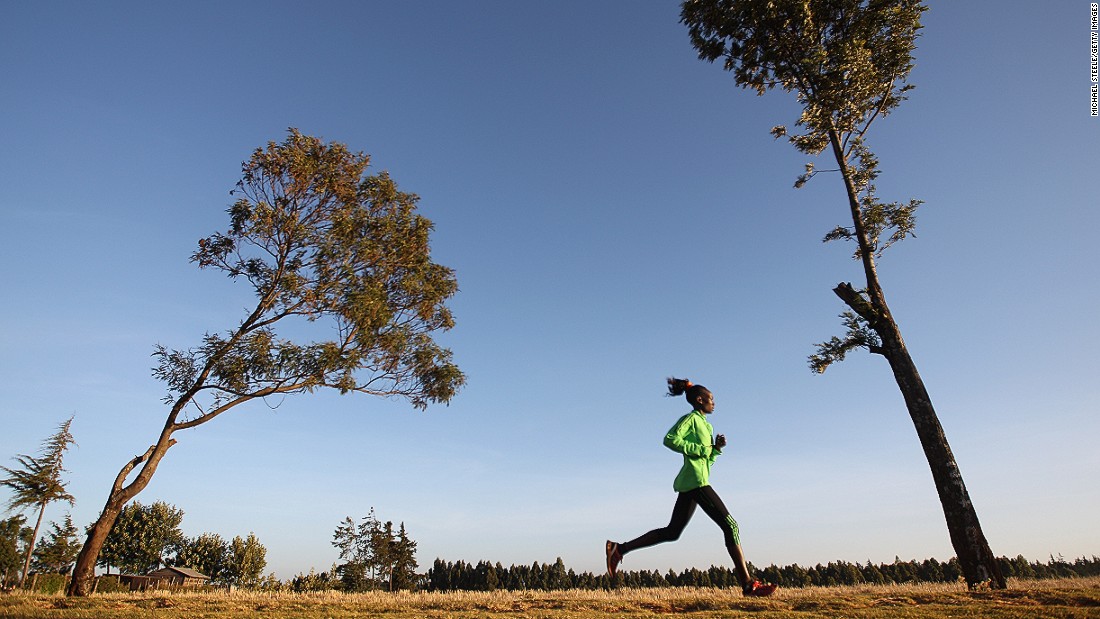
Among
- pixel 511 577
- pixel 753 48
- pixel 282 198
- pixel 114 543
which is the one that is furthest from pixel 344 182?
pixel 114 543

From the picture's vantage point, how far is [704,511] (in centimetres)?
704

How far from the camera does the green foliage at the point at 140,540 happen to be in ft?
225

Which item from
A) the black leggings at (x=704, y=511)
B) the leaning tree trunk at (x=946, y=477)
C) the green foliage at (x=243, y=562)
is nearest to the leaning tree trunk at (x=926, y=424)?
the leaning tree trunk at (x=946, y=477)

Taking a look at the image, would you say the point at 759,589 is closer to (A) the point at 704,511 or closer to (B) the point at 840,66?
(A) the point at 704,511

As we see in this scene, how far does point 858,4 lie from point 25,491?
4878 cm

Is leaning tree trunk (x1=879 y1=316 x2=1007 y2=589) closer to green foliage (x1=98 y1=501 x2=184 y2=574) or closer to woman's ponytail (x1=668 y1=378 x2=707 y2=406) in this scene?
woman's ponytail (x1=668 y1=378 x2=707 y2=406)

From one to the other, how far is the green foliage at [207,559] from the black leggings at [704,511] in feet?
272

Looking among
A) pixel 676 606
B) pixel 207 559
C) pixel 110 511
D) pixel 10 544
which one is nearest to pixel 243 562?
pixel 207 559

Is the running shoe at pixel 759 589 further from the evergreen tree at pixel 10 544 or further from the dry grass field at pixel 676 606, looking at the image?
the evergreen tree at pixel 10 544

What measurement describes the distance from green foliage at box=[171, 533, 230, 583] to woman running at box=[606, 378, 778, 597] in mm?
82794

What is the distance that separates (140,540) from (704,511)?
85208 millimetres

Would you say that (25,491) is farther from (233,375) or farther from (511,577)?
(511,577)

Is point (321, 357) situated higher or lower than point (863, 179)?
lower

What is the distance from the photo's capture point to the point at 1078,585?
871cm
